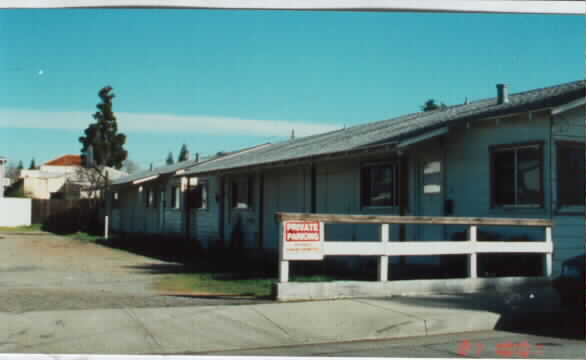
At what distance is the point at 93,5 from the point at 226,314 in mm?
3973

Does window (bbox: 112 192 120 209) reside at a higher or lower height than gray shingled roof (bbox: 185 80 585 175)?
lower

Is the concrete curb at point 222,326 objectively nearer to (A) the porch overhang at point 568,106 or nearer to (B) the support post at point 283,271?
(B) the support post at point 283,271

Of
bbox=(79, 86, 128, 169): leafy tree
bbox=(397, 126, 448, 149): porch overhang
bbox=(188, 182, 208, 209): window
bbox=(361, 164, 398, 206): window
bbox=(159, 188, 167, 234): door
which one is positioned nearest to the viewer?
bbox=(397, 126, 448, 149): porch overhang

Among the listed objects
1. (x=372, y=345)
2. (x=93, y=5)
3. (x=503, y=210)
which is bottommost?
(x=372, y=345)

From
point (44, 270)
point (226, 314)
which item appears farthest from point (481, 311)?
point (44, 270)

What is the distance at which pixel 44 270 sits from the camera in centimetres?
1438

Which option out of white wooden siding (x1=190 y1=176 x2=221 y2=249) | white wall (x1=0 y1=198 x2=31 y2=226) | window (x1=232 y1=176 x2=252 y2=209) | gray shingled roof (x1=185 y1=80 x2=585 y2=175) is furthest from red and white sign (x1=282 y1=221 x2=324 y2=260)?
white wall (x1=0 y1=198 x2=31 y2=226)

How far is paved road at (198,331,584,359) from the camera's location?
654 centimetres

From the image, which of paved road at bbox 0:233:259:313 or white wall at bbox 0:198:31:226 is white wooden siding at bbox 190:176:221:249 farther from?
white wall at bbox 0:198:31:226

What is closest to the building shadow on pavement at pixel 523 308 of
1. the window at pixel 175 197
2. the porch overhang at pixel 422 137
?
the porch overhang at pixel 422 137

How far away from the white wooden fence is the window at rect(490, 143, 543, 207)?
906 millimetres

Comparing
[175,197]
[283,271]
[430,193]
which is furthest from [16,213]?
[283,271]

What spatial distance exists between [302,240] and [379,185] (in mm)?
5726

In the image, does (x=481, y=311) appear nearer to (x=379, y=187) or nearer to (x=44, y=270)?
(x=379, y=187)
